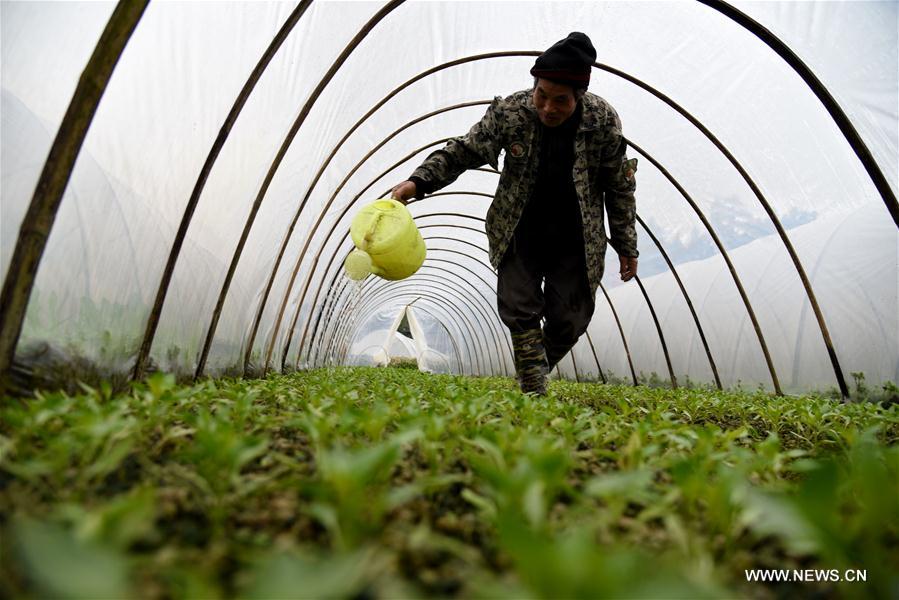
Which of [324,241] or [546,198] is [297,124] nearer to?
[546,198]

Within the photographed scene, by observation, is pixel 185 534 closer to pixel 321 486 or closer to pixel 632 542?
A: pixel 321 486

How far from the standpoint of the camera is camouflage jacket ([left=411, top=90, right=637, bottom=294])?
321 cm

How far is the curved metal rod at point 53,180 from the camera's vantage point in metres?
1.74

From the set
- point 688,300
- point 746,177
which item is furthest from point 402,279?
point 688,300

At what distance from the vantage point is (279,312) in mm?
7105

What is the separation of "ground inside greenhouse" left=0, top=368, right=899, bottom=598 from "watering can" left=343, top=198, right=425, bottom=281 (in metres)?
1.49

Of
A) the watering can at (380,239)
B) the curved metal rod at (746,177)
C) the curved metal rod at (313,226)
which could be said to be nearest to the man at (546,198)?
the watering can at (380,239)

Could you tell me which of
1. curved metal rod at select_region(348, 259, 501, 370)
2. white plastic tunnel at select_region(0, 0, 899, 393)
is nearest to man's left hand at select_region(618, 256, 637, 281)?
white plastic tunnel at select_region(0, 0, 899, 393)

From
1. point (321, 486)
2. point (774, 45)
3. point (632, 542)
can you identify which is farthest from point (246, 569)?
point (774, 45)

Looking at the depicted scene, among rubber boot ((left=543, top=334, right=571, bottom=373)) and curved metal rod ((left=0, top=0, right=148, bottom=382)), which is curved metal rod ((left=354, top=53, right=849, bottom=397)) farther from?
curved metal rod ((left=0, top=0, right=148, bottom=382))

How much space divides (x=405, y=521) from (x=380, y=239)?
7.14 ft

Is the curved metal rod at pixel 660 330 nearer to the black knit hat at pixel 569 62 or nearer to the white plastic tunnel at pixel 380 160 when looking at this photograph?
the white plastic tunnel at pixel 380 160

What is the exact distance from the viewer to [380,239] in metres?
2.98

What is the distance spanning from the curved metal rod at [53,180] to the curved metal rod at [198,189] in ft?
4.24
